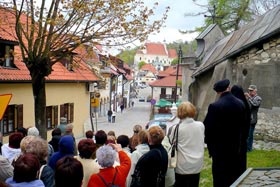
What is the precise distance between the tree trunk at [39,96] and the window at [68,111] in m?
11.0

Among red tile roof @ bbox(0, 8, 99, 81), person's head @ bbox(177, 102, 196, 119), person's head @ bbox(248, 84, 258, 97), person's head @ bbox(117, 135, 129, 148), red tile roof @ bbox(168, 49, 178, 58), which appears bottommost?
person's head @ bbox(117, 135, 129, 148)

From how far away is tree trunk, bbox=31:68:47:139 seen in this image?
38.6 ft

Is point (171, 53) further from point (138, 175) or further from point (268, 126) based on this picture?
point (138, 175)

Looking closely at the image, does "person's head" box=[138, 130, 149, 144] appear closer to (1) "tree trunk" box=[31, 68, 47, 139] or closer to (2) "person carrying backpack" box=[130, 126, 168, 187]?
(2) "person carrying backpack" box=[130, 126, 168, 187]

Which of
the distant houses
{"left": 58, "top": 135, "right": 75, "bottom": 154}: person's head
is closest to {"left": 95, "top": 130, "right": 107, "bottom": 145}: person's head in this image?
{"left": 58, "top": 135, "right": 75, "bottom": 154}: person's head

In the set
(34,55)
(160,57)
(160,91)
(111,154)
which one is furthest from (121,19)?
(160,57)

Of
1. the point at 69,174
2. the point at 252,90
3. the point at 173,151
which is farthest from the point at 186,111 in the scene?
the point at 252,90

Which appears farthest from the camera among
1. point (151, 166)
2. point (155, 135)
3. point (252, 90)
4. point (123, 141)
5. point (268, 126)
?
point (268, 126)

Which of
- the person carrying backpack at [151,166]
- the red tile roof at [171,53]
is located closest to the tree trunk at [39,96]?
the person carrying backpack at [151,166]

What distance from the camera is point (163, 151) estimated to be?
5.44 m

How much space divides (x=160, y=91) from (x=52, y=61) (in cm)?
6185

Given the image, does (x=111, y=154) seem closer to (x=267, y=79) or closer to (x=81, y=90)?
(x=267, y=79)

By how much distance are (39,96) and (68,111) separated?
1220cm

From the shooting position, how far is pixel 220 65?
557 inches
